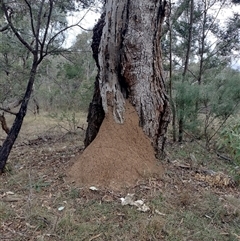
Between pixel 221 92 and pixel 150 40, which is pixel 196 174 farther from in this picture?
pixel 221 92

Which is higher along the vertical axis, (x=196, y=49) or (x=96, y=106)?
(x=196, y=49)

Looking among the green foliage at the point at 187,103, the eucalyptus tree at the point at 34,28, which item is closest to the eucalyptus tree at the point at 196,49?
the green foliage at the point at 187,103

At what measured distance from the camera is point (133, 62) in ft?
12.4

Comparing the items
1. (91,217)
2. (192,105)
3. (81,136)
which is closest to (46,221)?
(91,217)

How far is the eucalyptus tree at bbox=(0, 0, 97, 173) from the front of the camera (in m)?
4.42

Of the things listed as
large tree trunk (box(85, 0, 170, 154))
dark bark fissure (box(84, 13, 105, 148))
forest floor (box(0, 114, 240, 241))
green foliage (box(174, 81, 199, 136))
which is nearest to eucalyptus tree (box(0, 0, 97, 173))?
forest floor (box(0, 114, 240, 241))

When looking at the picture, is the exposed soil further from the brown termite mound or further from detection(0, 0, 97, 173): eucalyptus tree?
detection(0, 0, 97, 173): eucalyptus tree

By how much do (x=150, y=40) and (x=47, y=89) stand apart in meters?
9.30

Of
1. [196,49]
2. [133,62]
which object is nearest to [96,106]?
[133,62]

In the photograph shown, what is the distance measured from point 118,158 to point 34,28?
289 cm

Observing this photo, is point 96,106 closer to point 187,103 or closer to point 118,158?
point 118,158

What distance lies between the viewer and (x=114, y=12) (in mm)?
3830

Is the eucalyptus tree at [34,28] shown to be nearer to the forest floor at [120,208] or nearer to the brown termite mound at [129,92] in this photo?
the forest floor at [120,208]

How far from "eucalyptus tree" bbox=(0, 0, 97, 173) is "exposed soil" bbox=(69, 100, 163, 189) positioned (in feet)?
4.03
